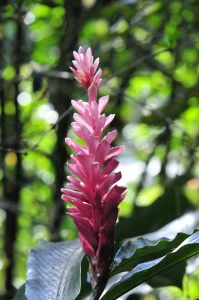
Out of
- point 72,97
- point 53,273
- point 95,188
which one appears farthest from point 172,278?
point 72,97

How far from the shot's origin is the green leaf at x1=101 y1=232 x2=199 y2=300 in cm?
76

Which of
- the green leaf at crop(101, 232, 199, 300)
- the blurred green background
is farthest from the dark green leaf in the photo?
the blurred green background

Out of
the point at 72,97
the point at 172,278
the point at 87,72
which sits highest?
the point at 72,97

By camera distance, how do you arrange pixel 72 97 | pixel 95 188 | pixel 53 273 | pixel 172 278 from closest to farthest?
pixel 95 188 → pixel 53 273 → pixel 172 278 → pixel 72 97

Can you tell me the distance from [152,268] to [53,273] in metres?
0.18

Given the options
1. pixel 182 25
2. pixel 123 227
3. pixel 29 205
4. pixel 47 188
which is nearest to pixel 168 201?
pixel 123 227

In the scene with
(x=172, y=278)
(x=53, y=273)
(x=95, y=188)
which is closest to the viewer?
(x=95, y=188)

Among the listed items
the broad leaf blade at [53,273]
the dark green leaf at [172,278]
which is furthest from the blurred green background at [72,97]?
the broad leaf blade at [53,273]

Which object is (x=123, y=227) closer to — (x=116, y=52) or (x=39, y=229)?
(x=116, y=52)

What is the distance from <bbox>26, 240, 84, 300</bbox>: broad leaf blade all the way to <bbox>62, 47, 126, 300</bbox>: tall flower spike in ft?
0.26

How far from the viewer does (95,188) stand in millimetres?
726

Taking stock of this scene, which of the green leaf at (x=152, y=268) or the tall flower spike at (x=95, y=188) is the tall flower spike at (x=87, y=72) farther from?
the green leaf at (x=152, y=268)

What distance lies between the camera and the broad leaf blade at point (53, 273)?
81 centimetres

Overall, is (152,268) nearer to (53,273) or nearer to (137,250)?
(137,250)
